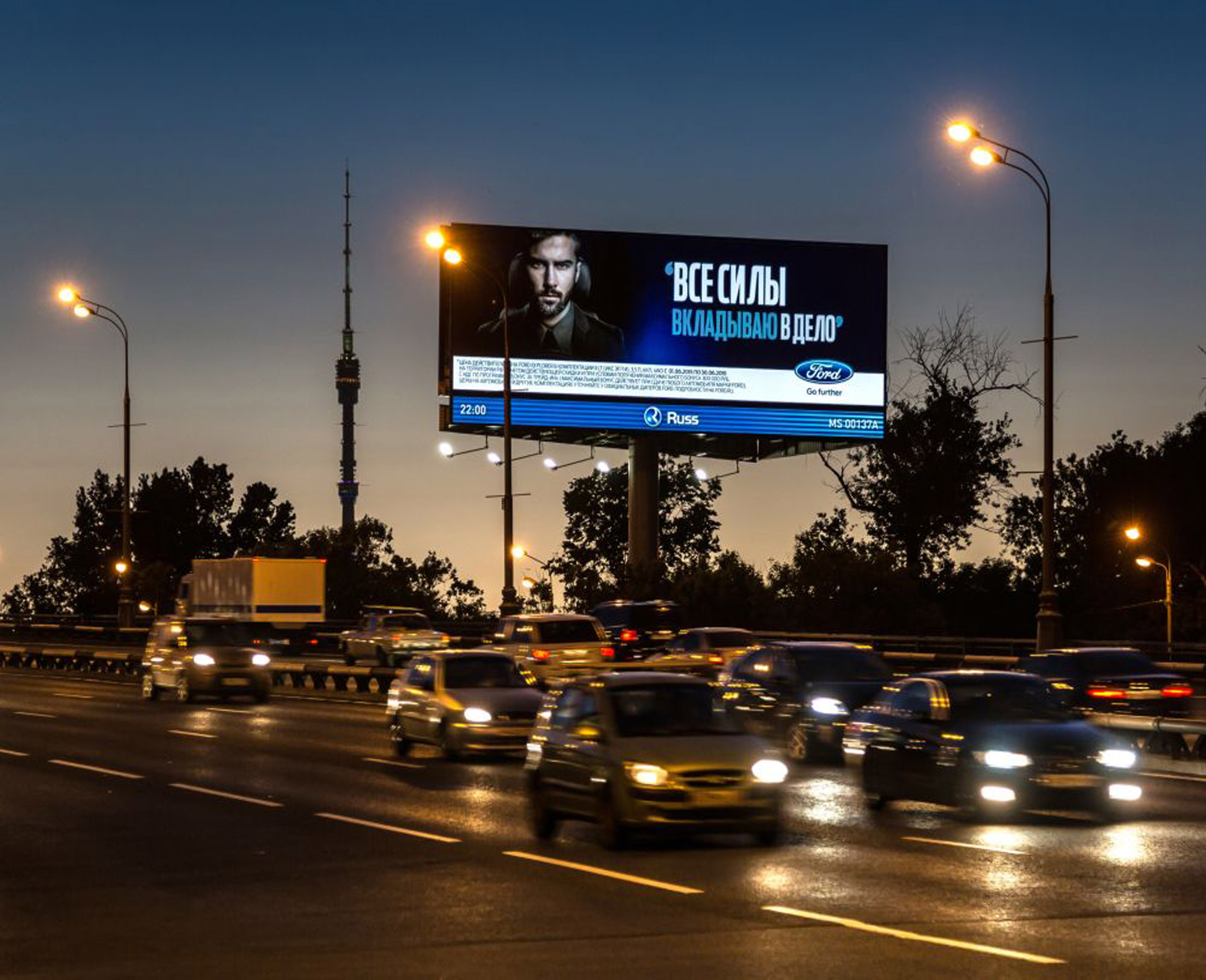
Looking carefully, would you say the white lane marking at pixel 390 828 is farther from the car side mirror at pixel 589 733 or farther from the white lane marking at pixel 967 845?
the white lane marking at pixel 967 845

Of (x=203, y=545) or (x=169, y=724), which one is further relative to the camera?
(x=203, y=545)

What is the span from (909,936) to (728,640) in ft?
91.9

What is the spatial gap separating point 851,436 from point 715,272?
22.1 feet

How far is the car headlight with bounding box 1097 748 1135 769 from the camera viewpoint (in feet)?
63.2

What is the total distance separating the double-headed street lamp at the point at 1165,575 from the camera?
6619cm

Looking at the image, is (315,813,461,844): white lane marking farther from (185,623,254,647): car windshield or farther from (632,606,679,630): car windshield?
(632,606,679,630): car windshield

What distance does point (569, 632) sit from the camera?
40.9 m

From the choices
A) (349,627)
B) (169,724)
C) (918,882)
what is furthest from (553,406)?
(918,882)

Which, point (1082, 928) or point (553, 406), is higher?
point (553, 406)

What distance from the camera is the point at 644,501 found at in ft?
234

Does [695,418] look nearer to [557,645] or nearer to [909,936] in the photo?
[557,645]

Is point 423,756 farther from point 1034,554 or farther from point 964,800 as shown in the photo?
point 1034,554

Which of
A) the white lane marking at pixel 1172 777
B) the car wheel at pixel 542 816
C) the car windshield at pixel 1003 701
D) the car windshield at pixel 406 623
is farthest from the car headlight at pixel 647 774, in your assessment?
the car windshield at pixel 406 623

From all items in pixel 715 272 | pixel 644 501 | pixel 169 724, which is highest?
pixel 715 272
